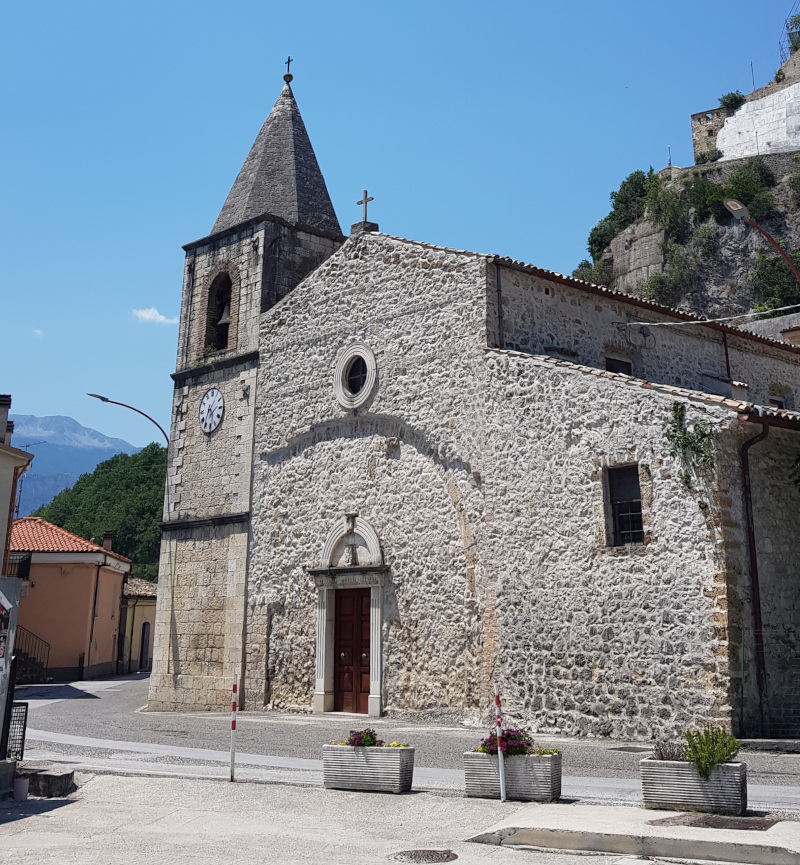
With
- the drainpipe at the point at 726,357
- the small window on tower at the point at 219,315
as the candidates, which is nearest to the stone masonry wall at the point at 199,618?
the small window on tower at the point at 219,315

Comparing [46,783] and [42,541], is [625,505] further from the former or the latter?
[42,541]

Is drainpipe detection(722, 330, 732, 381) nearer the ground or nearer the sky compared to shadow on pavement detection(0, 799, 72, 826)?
nearer the sky

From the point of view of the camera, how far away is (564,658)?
1405cm

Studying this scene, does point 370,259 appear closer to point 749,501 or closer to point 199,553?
point 199,553

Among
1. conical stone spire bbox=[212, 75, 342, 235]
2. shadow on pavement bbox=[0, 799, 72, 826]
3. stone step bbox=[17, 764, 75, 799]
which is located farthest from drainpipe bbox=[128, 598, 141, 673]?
shadow on pavement bbox=[0, 799, 72, 826]

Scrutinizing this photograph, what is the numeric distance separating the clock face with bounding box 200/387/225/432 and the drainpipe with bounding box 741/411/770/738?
41.9 ft

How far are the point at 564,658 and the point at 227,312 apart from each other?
13149mm

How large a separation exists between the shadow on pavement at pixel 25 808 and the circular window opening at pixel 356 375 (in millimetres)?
11444

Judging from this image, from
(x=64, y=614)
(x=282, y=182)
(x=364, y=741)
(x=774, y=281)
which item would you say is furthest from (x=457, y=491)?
(x=774, y=281)

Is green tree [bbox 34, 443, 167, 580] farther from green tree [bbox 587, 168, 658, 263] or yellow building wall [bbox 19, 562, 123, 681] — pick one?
green tree [bbox 587, 168, 658, 263]

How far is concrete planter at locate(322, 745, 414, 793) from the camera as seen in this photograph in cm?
859

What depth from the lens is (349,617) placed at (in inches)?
717

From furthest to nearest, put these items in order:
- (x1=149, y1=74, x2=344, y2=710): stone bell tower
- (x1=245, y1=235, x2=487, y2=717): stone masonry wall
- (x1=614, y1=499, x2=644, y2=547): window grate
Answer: (x1=149, y1=74, x2=344, y2=710): stone bell tower
(x1=245, y1=235, x2=487, y2=717): stone masonry wall
(x1=614, y1=499, x2=644, y2=547): window grate

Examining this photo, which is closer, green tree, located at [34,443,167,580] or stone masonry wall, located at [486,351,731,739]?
stone masonry wall, located at [486,351,731,739]
